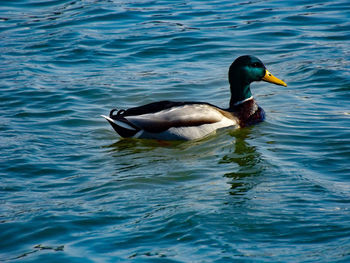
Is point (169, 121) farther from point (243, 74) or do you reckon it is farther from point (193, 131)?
point (243, 74)

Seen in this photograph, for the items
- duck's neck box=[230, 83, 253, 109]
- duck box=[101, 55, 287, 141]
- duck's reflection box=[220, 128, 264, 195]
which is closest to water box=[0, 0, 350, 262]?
duck's reflection box=[220, 128, 264, 195]

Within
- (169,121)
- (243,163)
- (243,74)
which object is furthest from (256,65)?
(243,163)

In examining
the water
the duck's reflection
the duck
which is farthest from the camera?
the duck

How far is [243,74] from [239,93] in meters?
0.29

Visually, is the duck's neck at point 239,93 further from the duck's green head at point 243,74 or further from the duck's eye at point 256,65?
the duck's eye at point 256,65

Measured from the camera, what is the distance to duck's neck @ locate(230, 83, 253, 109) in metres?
10.5

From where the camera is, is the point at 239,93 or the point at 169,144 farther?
the point at 239,93

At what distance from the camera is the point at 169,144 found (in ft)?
31.6

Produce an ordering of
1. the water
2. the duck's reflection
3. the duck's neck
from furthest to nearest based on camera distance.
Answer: the duck's neck
the duck's reflection
the water

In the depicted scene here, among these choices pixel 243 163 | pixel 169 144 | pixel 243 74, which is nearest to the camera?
pixel 243 163

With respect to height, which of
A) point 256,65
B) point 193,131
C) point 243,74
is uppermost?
point 256,65

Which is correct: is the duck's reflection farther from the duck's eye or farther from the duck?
the duck's eye

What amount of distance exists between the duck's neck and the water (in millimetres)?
522

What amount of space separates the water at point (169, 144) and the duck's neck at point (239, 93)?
522 millimetres
